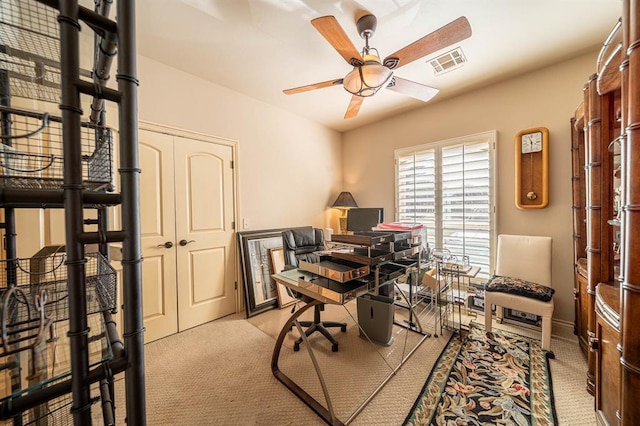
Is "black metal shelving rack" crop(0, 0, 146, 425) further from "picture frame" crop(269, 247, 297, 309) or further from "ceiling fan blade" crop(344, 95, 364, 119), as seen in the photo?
"picture frame" crop(269, 247, 297, 309)

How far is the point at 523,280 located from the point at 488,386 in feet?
4.23

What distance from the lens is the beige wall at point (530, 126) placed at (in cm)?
248

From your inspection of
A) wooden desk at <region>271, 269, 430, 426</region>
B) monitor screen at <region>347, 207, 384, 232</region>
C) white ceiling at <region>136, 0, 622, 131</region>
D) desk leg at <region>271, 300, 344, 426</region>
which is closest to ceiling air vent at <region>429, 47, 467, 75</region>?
white ceiling at <region>136, 0, 622, 131</region>

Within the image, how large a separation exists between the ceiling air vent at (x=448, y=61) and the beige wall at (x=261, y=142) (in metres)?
2.08

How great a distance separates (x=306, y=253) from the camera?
281 cm

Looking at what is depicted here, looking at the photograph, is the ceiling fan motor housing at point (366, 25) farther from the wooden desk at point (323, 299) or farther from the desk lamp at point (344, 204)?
the desk lamp at point (344, 204)

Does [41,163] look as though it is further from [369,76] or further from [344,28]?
[344,28]

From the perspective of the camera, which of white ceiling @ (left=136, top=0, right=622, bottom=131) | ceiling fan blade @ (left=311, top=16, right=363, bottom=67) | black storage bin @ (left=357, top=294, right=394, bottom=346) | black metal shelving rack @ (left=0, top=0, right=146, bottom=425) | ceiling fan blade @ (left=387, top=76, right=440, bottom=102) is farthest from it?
black storage bin @ (left=357, top=294, right=394, bottom=346)

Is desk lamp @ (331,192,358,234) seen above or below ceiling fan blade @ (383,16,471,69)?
below

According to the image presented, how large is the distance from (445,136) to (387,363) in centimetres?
292

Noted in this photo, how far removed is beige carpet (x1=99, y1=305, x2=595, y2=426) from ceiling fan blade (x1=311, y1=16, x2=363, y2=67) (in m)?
2.47

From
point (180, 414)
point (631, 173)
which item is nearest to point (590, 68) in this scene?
point (631, 173)

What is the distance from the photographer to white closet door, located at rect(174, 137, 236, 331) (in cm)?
268

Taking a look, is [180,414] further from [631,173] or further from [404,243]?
[631,173]
